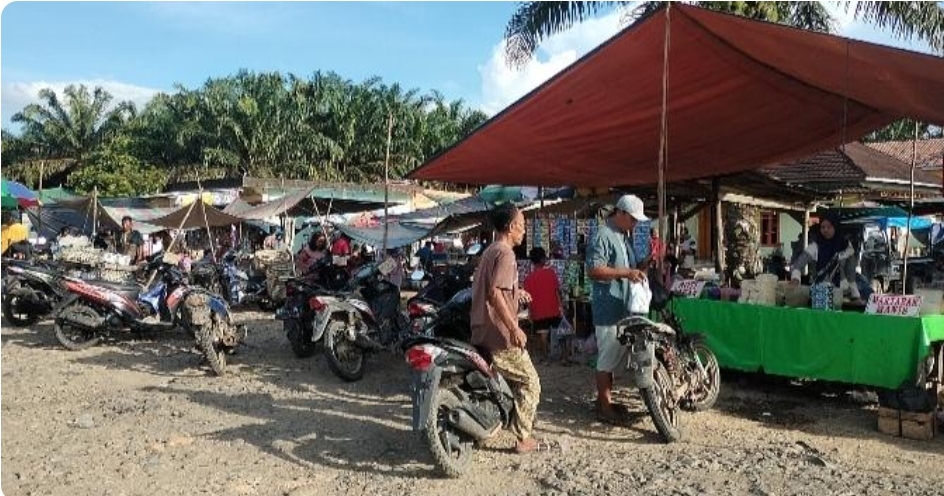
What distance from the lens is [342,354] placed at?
7.25 m

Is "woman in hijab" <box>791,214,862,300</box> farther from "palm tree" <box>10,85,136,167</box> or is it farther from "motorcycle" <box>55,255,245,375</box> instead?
"palm tree" <box>10,85,136,167</box>

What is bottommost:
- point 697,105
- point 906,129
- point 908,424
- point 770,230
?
point 908,424

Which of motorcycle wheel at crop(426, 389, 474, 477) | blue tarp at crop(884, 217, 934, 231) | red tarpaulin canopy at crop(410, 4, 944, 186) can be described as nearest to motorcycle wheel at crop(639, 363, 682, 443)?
motorcycle wheel at crop(426, 389, 474, 477)

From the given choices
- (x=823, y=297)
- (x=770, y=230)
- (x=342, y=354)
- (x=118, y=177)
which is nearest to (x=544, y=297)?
(x=342, y=354)

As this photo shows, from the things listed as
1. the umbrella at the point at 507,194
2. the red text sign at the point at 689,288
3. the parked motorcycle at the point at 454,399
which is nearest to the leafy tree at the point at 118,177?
the umbrella at the point at 507,194

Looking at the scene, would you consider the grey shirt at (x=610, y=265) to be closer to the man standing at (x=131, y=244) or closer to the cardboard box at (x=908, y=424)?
the cardboard box at (x=908, y=424)

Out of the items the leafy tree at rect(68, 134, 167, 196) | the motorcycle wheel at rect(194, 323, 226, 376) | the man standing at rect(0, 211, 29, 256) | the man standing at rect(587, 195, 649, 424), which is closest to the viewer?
the man standing at rect(587, 195, 649, 424)

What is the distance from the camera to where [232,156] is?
32562 mm

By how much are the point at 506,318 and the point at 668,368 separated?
1.44 m

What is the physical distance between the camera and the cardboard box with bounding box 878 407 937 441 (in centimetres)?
513

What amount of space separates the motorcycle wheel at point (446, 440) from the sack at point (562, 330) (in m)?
3.65

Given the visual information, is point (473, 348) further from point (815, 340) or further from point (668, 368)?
point (815, 340)

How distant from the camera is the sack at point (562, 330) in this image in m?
8.24

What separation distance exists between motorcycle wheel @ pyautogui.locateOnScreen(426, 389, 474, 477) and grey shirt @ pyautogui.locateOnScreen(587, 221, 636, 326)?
1.43 meters
